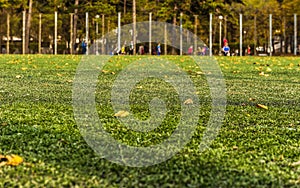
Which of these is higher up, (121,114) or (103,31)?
(103,31)

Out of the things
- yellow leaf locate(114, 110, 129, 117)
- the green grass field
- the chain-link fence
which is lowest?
the green grass field

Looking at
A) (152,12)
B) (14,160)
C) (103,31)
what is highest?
(152,12)

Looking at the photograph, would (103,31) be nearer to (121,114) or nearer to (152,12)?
(152,12)

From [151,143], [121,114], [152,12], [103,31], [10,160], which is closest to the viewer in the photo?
[10,160]

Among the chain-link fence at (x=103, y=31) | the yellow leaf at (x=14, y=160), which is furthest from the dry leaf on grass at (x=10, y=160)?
the chain-link fence at (x=103, y=31)

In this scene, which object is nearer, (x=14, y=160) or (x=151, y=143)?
(x=14, y=160)

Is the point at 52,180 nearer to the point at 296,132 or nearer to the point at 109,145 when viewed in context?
the point at 109,145

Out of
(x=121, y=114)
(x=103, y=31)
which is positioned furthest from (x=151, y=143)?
(x=103, y=31)

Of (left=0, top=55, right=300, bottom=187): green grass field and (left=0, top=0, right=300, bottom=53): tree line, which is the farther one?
(left=0, top=0, right=300, bottom=53): tree line

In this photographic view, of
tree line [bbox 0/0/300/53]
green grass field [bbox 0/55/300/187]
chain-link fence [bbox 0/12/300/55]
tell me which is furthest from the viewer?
chain-link fence [bbox 0/12/300/55]

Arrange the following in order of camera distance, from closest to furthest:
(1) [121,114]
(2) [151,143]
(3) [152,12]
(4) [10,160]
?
1. (4) [10,160]
2. (2) [151,143]
3. (1) [121,114]
4. (3) [152,12]

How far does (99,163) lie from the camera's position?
2113mm

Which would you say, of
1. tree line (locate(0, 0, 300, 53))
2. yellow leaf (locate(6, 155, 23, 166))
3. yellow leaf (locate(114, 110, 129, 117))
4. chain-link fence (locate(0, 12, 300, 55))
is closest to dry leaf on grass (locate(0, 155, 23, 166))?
yellow leaf (locate(6, 155, 23, 166))

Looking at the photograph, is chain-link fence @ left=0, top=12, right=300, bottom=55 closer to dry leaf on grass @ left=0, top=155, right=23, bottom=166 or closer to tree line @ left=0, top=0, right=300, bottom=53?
tree line @ left=0, top=0, right=300, bottom=53
